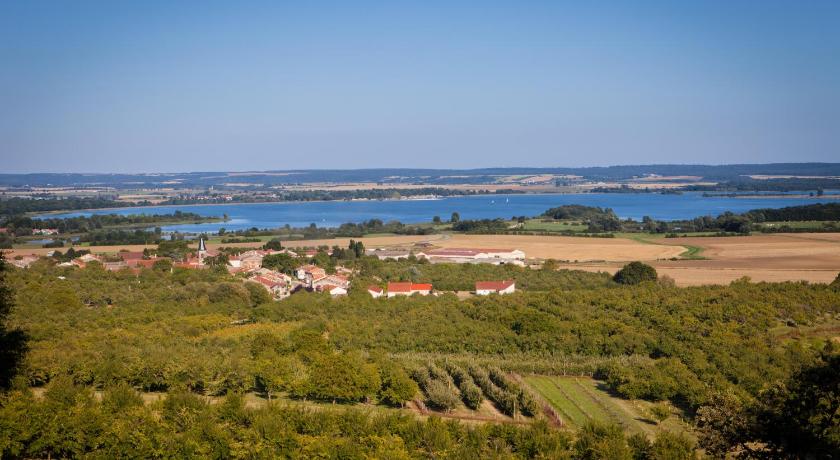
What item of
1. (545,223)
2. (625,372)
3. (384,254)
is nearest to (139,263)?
(384,254)

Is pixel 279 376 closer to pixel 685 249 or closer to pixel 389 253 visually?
pixel 389 253

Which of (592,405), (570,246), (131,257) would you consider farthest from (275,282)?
(570,246)

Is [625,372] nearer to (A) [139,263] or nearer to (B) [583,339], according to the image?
(B) [583,339]

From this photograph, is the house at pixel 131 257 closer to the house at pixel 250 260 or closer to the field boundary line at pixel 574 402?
the house at pixel 250 260

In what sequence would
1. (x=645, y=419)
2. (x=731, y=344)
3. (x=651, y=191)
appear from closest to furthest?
(x=645, y=419) < (x=731, y=344) < (x=651, y=191)

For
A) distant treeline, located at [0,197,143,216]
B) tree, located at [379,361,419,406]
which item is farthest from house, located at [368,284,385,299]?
distant treeline, located at [0,197,143,216]

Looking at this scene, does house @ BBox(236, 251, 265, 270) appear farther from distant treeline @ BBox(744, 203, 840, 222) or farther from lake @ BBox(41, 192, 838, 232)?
distant treeline @ BBox(744, 203, 840, 222)
